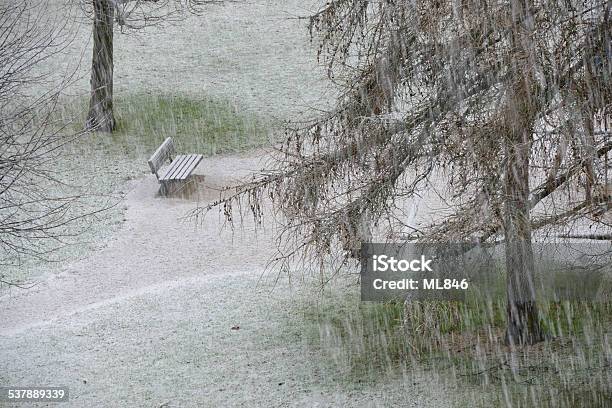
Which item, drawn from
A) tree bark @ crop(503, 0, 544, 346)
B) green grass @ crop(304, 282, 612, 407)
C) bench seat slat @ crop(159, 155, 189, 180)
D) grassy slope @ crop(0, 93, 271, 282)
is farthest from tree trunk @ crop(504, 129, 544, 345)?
bench seat slat @ crop(159, 155, 189, 180)

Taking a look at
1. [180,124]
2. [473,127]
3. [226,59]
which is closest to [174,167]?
[180,124]

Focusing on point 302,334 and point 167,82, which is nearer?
point 302,334

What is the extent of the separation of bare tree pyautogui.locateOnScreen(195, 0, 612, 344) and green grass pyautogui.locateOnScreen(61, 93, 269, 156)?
1075 cm

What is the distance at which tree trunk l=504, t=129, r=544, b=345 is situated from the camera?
7715 millimetres

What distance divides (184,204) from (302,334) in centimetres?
662

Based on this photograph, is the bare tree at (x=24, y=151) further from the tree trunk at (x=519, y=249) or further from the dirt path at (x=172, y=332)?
the tree trunk at (x=519, y=249)

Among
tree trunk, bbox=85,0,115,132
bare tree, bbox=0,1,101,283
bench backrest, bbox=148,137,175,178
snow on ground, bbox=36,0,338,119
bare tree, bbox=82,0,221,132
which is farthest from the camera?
snow on ground, bbox=36,0,338,119

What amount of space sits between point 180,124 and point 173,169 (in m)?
3.90

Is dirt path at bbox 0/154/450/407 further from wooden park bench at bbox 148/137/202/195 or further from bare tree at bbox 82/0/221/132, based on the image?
bare tree at bbox 82/0/221/132

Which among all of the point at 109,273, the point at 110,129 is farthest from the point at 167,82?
the point at 109,273

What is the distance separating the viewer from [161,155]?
18.1 metres

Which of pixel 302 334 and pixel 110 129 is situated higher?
pixel 110 129

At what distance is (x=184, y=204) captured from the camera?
1708cm

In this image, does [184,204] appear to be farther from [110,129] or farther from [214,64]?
[214,64]
